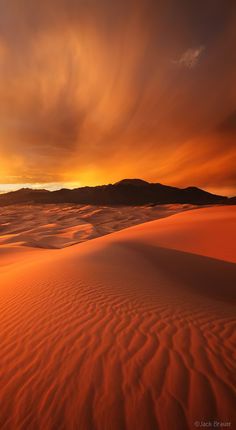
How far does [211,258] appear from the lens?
8.27 meters

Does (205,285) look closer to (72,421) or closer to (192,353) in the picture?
(192,353)

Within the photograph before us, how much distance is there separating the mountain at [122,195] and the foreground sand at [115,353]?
10123 cm

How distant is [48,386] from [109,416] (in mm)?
695

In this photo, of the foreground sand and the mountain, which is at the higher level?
the mountain

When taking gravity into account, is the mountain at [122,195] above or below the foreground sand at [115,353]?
above

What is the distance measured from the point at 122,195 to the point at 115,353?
12072 centimetres

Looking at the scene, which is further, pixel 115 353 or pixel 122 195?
pixel 122 195

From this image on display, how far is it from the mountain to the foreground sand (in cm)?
10123

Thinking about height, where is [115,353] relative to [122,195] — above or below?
below

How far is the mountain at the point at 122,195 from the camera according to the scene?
110m

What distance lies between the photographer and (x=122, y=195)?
12262cm

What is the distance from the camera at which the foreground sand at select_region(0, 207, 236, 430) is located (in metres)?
1.88

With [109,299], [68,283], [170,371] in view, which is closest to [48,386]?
[170,371]

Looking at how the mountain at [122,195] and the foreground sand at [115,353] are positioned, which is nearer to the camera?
the foreground sand at [115,353]
